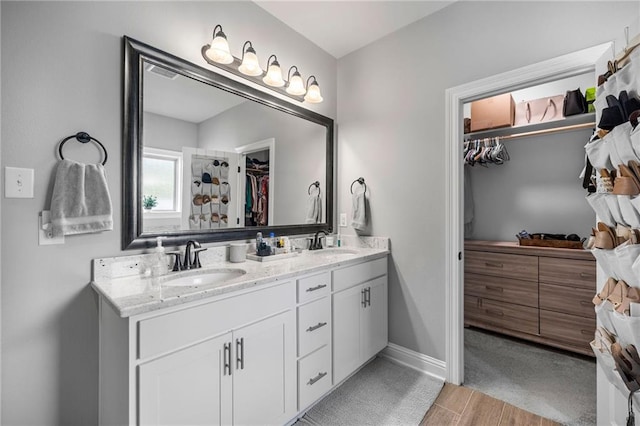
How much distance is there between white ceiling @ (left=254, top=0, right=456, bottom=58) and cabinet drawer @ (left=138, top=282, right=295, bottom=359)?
1946 mm

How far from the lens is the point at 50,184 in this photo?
122 centimetres

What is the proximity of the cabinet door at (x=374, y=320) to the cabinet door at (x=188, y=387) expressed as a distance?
111 centimetres

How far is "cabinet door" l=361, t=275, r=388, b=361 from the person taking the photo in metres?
2.07

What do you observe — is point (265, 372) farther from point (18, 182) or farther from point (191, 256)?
point (18, 182)

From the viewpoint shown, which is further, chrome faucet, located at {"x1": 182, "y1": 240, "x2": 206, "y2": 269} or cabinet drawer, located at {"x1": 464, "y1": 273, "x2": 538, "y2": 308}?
Answer: cabinet drawer, located at {"x1": 464, "y1": 273, "x2": 538, "y2": 308}

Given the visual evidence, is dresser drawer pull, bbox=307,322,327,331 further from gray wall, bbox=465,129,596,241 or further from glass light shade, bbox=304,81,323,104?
gray wall, bbox=465,129,596,241

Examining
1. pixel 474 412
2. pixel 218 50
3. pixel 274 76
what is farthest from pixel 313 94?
pixel 474 412

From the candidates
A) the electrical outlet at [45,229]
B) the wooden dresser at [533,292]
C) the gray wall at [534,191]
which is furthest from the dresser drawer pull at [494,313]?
the electrical outlet at [45,229]

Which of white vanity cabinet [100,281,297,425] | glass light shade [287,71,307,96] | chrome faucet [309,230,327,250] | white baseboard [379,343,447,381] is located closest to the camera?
white vanity cabinet [100,281,297,425]

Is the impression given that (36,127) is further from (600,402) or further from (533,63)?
(600,402)

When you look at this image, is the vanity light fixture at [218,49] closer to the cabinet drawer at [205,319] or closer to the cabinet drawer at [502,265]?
the cabinet drawer at [205,319]

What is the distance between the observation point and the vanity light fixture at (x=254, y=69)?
166 centimetres

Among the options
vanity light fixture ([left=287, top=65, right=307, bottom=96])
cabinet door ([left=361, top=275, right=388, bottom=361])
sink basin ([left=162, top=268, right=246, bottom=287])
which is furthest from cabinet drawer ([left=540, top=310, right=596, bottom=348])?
vanity light fixture ([left=287, top=65, right=307, bottom=96])

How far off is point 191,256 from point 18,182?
77cm
